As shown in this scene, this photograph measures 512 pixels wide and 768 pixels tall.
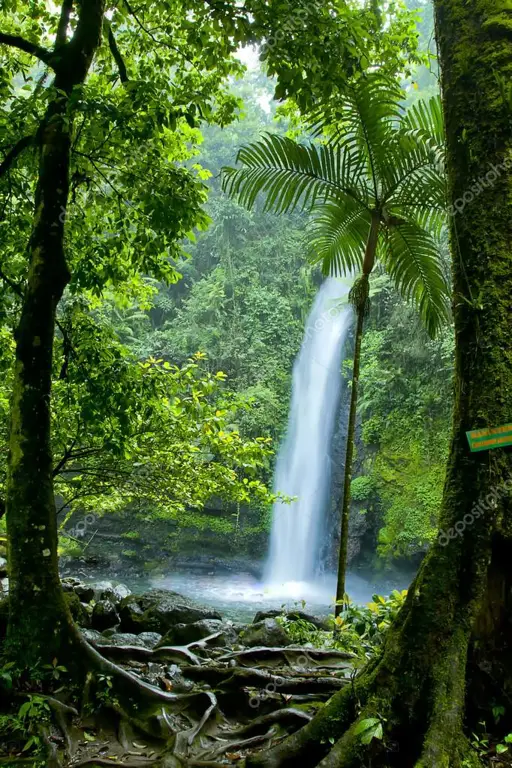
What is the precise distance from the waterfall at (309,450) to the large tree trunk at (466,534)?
15.1 metres

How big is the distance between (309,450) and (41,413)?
15.8 meters

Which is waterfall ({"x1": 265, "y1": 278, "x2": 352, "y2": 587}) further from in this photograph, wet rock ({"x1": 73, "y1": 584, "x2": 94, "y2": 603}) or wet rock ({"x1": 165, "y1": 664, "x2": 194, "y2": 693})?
wet rock ({"x1": 165, "y1": 664, "x2": 194, "y2": 693})

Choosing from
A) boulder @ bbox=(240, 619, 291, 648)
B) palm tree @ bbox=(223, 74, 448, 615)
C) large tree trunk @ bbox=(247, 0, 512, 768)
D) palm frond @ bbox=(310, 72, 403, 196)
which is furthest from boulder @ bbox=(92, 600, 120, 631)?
palm frond @ bbox=(310, 72, 403, 196)

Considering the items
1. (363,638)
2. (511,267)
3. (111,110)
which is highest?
(111,110)

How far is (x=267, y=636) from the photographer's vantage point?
220 inches

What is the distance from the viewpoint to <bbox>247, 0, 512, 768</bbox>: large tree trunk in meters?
2.30

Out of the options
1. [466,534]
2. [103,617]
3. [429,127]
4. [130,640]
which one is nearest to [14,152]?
[429,127]

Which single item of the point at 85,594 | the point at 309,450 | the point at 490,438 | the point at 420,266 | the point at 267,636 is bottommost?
the point at 85,594

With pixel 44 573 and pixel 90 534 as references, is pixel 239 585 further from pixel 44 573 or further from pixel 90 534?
pixel 44 573

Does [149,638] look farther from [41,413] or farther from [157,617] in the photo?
[41,413]

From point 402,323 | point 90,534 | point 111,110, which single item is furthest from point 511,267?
point 90,534

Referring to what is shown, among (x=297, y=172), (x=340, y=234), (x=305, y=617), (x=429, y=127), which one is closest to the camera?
(x=429, y=127)

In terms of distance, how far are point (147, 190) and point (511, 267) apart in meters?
3.40

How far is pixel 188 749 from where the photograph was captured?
3137 millimetres
